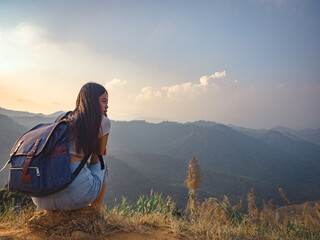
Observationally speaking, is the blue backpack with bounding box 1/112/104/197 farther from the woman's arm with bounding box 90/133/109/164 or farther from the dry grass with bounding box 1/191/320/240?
the dry grass with bounding box 1/191/320/240

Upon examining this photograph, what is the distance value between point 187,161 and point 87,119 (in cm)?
12964

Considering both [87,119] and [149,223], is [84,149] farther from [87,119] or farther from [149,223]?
[149,223]

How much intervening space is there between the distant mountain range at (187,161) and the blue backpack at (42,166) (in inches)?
1982

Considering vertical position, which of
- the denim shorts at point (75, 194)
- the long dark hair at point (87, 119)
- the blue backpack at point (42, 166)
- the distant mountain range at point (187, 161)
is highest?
the long dark hair at point (87, 119)

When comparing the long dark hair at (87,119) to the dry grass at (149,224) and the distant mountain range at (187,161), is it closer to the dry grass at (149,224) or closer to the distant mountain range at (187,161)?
the dry grass at (149,224)

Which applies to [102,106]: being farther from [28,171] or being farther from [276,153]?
[276,153]

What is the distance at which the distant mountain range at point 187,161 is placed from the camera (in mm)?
66625

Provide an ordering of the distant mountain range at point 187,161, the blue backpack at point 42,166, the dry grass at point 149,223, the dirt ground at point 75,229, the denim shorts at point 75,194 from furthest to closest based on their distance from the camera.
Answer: the distant mountain range at point 187,161 → the dry grass at point 149,223 → the dirt ground at point 75,229 → the denim shorts at point 75,194 → the blue backpack at point 42,166

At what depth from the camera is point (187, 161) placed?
128m

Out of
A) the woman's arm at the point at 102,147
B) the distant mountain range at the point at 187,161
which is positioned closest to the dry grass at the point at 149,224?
the woman's arm at the point at 102,147

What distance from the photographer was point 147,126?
194 m

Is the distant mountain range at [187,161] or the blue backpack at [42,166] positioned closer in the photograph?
the blue backpack at [42,166]

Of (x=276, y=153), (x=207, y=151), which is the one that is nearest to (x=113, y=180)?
(x=207, y=151)

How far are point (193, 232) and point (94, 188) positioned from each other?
1304 millimetres
